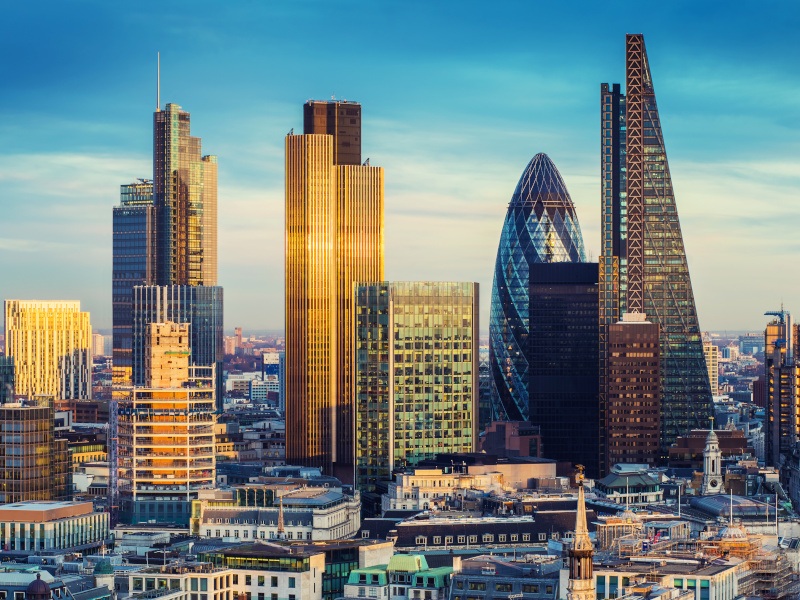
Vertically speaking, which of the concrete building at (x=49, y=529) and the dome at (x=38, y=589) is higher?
the concrete building at (x=49, y=529)

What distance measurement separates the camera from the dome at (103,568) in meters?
163

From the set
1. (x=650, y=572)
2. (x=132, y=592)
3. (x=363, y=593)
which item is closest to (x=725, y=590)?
(x=650, y=572)

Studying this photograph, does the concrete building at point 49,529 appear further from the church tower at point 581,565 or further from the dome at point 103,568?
the church tower at point 581,565

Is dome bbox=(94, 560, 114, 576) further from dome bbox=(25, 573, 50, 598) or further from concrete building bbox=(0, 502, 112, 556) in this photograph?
concrete building bbox=(0, 502, 112, 556)

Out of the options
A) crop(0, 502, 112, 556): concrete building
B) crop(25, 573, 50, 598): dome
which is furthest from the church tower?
crop(0, 502, 112, 556): concrete building

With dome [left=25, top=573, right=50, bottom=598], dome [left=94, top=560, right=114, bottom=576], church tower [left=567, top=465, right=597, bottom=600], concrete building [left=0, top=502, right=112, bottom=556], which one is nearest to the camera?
church tower [left=567, top=465, right=597, bottom=600]

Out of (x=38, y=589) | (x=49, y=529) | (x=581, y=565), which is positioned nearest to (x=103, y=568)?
(x=38, y=589)

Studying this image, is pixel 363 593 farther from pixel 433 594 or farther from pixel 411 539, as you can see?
pixel 411 539

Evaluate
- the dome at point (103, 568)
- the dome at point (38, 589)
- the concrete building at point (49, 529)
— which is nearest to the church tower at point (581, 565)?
the dome at point (38, 589)

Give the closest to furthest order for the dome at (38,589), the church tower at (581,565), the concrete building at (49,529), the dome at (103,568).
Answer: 1. the church tower at (581,565)
2. the dome at (38,589)
3. the dome at (103,568)
4. the concrete building at (49,529)

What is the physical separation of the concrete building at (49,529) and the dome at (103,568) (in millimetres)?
19589

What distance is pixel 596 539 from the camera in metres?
181

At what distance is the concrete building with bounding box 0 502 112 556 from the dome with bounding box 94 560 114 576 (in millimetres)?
19589

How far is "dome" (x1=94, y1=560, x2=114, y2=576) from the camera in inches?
6422
